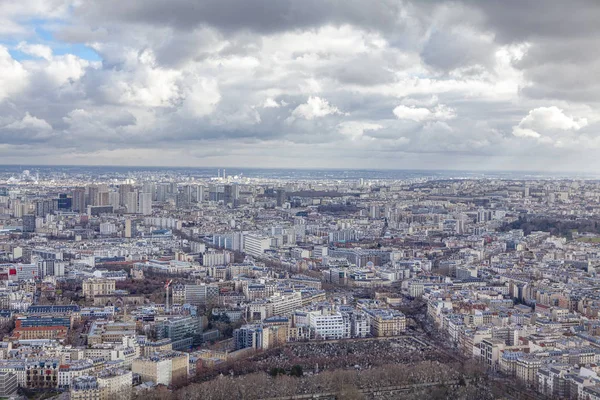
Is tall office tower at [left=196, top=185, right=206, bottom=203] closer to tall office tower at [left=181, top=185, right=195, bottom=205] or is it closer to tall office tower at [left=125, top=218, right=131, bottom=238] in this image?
tall office tower at [left=181, top=185, right=195, bottom=205]

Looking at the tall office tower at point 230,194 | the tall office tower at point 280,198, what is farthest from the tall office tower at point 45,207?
the tall office tower at point 280,198

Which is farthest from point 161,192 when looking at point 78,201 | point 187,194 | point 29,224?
point 29,224

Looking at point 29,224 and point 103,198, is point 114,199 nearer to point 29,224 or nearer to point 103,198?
point 103,198

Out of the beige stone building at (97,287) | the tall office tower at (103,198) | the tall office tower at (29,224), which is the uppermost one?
the tall office tower at (103,198)

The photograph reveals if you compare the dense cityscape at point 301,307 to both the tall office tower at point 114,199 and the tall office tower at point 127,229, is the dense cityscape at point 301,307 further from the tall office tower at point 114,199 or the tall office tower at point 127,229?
Answer: the tall office tower at point 114,199

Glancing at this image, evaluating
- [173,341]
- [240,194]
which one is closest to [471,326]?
[173,341]

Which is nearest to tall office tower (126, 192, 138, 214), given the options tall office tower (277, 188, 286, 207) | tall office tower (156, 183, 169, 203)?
tall office tower (156, 183, 169, 203)

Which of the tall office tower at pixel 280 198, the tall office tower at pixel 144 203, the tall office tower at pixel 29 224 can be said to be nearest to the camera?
the tall office tower at pixel 29 224
